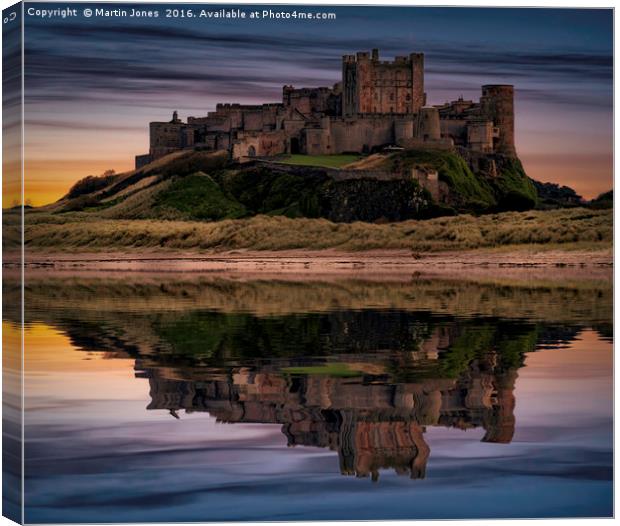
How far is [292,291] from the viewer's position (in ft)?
56.5

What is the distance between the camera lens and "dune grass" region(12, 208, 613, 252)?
51.2 ft

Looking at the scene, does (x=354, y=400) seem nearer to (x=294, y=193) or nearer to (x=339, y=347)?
(x=339, y=347)

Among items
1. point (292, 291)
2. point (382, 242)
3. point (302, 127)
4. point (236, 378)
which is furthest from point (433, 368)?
point (302, 127)

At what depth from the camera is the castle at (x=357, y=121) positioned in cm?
1196

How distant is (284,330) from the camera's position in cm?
1291

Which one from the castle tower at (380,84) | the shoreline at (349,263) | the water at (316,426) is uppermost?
the castle tower at (380,84)

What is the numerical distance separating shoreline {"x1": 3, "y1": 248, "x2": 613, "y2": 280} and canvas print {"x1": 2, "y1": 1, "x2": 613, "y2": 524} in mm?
1420

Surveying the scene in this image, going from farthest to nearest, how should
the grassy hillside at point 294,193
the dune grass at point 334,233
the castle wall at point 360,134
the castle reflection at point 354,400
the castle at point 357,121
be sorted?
the castle wall at point 360,134 → the dune grass at point 334,233 → the grassy hillside at point 294,193 → the castle at point 357,121 → the castle reflection at point 354,400

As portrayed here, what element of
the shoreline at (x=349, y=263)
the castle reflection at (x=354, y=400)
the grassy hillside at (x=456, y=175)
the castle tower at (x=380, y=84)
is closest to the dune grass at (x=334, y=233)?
the shoreline at (x=349, y=263)

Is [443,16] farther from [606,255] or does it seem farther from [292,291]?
[292,291]

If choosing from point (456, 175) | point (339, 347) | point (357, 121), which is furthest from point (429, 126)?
point (339, 347)

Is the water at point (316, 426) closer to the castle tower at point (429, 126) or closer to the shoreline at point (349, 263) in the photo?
the shoreline at point (349, 263)

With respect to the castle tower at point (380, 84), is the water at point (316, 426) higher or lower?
lower

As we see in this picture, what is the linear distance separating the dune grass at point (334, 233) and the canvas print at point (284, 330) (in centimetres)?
54
